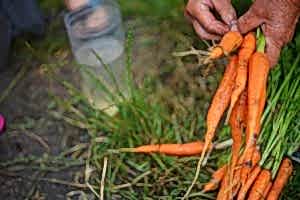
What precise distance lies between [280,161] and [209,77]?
486mm

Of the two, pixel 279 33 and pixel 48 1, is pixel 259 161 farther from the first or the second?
pixel 48 1

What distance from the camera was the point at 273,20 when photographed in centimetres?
178

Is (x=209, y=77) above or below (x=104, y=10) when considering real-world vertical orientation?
below

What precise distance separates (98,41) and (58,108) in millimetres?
252

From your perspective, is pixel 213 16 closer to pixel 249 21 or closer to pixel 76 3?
pixel 249 21

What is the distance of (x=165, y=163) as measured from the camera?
2.10 meters

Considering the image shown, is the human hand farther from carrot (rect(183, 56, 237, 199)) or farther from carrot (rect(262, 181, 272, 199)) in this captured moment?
carrot (rect(262, 181, 272, 199))

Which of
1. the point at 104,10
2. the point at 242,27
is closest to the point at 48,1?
the point at 104,10

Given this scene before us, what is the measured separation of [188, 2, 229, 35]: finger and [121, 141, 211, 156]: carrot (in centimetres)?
33

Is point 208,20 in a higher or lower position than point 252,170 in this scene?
higher

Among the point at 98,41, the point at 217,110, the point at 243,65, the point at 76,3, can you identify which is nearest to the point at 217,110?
the point at 217,110

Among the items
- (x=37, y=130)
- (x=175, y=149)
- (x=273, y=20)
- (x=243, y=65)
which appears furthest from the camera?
(x=37, y=130)

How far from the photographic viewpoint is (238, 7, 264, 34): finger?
70.8 inches

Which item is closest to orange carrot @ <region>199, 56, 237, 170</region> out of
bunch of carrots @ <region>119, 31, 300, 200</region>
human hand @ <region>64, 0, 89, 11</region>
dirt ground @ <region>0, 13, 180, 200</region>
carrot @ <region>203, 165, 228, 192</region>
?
bunch of carrots @ <region>119, 31, 300, 200</region>
